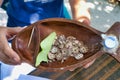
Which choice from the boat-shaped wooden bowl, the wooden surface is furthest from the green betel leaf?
the wooden surface

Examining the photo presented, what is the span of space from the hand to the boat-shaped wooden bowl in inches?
0.7

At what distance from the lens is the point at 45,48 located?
0.85 metres

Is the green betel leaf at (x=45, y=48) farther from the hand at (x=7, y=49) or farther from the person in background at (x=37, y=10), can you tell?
the person in background at (x=37, y=10)

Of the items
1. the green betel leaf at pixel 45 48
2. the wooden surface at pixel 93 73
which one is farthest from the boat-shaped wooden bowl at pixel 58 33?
the wooden surface at pixel 93 73

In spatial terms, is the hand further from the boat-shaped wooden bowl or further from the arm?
the arm

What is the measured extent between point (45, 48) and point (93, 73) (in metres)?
0.26

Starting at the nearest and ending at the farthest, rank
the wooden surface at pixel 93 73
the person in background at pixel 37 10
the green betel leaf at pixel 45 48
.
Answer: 1. the green betel leaf at pixel 45 48
2. the wooden surface at pixel 93 73
3. the person in background at pixel 37 10

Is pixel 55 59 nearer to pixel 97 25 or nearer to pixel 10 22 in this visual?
pixel 10 22

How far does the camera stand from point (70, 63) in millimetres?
858

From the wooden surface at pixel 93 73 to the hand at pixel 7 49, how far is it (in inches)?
6.6

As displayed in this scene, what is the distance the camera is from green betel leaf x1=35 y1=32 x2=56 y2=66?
813mm

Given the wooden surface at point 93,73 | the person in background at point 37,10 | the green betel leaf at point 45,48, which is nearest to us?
the green betel leaf at point 45,48

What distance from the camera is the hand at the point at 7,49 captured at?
32.6 inches

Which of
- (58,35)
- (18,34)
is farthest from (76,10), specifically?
(18,34)
